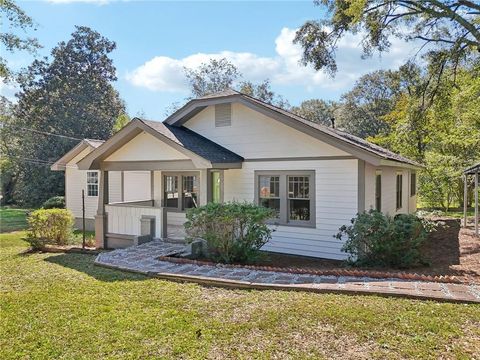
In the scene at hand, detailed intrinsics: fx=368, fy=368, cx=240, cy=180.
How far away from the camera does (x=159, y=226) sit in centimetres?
1155

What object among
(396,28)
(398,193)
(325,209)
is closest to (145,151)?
(325,209)

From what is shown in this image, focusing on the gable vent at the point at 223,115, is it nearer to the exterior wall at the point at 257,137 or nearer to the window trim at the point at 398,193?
the exterior wall at the point at 257,137

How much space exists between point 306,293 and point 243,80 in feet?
109

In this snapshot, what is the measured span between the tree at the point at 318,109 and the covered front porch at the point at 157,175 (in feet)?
121

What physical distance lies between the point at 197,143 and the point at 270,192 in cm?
Answer: 265

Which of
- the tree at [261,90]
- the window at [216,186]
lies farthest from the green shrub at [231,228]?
the tree at [261,90]

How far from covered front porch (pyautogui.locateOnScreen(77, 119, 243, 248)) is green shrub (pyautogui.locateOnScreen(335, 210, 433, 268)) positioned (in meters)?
4.13

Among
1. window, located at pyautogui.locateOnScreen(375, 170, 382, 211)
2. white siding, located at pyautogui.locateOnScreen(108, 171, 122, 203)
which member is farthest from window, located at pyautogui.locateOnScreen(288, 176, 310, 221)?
white siding, located at pyautogui.locateOnScreen(108, 171, 122, 203)

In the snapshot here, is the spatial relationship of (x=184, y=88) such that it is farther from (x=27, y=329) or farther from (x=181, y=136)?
(x=27, y=329)

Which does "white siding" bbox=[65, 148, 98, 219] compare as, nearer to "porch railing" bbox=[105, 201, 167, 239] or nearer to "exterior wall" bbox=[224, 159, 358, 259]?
"porch railing" bbox=[105, 201, 167, 239]

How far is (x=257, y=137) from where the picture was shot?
10938mm

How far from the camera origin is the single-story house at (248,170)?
9719mm

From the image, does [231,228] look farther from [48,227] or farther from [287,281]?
[48,227]

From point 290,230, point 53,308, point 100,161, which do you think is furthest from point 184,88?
point 53,308
